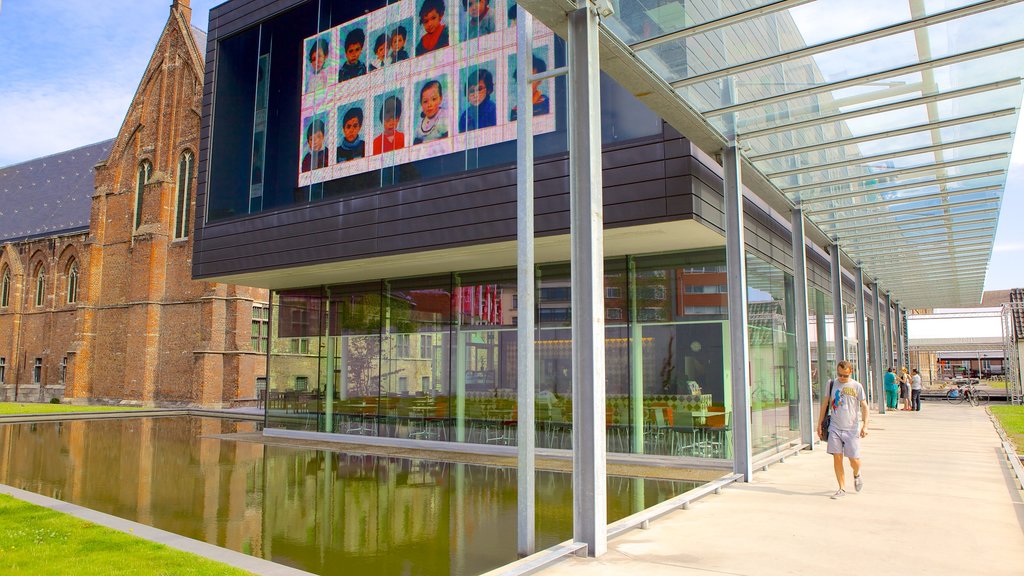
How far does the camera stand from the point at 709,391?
1334 centimetres

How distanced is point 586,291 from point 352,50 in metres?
13.2

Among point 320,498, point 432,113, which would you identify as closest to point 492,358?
point 432,113

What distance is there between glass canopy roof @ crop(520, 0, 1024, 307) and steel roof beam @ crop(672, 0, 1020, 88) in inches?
0.4

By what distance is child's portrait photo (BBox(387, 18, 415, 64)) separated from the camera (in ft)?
51.8

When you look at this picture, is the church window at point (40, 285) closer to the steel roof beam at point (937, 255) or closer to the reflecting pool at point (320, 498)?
the reflecting pool at point (320, 498)

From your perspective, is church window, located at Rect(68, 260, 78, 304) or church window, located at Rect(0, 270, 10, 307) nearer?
church window, located at Rect(68, 260, 78, 304)

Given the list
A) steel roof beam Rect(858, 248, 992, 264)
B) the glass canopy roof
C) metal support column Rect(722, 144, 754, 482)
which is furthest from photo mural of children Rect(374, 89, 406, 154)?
steel roof beam Rect(858, 248, 992, 264)

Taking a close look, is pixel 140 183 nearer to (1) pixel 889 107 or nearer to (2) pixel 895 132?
(2) pixel 895 132

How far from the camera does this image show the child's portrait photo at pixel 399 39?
622 inches

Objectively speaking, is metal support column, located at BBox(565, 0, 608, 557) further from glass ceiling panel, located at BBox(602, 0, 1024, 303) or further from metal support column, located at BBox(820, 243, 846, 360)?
metal support column, located at BBox(820, 243, 846, 360)

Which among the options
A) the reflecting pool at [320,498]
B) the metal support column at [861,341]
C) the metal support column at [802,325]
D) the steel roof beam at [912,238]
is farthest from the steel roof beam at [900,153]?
the metal support column at [861,341]

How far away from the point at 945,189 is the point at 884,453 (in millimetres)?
4864

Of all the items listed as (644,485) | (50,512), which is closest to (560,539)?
(644,485)

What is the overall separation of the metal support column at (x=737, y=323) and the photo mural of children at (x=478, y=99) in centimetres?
562
